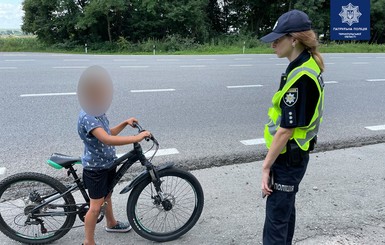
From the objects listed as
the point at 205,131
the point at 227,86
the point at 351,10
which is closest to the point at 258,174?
the point at 205,131

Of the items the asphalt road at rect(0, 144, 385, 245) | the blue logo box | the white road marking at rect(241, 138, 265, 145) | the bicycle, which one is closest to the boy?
the bicycle

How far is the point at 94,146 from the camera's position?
2465 mm

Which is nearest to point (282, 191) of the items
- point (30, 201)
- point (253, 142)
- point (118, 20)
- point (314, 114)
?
point (314, 114)

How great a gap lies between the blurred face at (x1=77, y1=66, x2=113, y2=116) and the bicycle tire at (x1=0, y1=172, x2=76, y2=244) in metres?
0.78

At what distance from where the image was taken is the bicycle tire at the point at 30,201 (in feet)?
8.93

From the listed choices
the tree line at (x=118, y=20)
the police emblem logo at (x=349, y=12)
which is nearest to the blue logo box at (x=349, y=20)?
the police emblem logo at (x=349, y=12)

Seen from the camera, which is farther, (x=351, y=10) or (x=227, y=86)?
(x=351, y=10)

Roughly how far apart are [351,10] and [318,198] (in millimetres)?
25744

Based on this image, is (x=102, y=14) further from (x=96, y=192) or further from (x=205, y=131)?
(x=96, y=192)

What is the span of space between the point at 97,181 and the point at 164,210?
0.69m

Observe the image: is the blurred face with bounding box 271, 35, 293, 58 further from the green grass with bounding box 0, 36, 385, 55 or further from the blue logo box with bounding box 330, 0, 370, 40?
the blue logo box with bounding box 330, 0, 370, 40

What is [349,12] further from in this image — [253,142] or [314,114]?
[314,114]

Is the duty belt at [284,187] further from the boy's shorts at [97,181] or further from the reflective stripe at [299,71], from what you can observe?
the boy's shorts at [97,181]

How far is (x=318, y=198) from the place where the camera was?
351 centimetres
